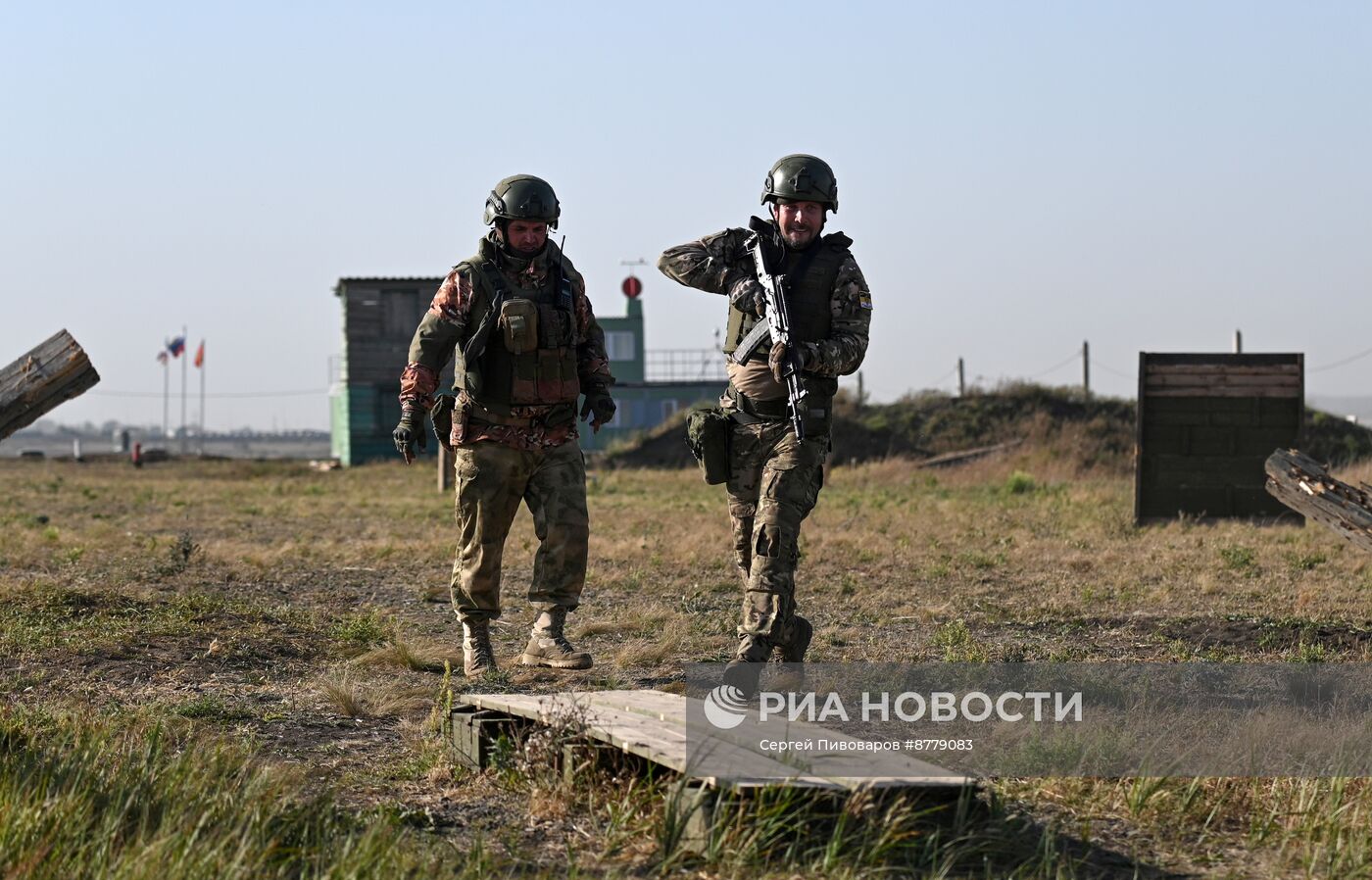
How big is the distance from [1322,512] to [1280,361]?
6.65 meters

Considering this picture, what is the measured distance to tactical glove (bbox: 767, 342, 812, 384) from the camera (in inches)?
271

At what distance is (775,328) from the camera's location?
6.97 metres

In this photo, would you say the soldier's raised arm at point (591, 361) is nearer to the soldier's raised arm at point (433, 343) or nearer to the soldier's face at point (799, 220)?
the soldier's raised arm at point (433, 343)

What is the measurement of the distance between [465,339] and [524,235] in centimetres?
55

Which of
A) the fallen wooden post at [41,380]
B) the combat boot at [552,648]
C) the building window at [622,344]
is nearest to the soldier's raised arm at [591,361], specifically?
the combat boot at [552,648]

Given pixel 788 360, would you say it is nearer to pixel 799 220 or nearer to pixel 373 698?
pixel 799 220

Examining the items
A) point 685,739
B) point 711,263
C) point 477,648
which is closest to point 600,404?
point 711,263

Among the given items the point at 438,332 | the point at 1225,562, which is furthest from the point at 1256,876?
the point at 1225,562

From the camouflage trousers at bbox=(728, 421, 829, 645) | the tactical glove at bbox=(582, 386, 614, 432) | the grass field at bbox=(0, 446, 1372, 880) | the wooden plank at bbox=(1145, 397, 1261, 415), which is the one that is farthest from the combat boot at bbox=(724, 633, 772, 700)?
the wooden plank at bbox=(1145, 397, 1261, 415)

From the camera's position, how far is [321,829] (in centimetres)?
435

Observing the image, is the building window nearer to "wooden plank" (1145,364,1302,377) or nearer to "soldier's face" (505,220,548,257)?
"wooden plank" (1145,364,1302,377)

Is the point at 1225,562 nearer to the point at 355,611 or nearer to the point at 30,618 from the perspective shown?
the point at 355,611

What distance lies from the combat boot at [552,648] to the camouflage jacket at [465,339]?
0.80 meters

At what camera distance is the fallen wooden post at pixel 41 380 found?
32.0 feet
